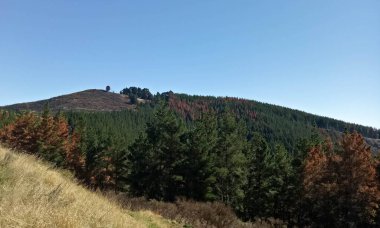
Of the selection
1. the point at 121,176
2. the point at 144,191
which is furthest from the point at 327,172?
the point at 121,176

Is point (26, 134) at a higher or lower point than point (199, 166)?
higher

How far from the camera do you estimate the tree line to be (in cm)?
3962

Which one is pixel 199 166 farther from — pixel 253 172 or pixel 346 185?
pixel 346 185

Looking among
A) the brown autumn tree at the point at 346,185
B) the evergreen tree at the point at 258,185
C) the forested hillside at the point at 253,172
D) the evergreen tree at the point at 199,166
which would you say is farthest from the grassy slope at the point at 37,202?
the evergreen tree at the point at 258,185

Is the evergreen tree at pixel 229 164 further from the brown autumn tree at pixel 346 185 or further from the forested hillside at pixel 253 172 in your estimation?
the brown autumn tree at pixel 346 185

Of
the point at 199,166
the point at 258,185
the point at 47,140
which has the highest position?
the point at 47,140

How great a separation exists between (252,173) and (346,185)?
13.0 meters

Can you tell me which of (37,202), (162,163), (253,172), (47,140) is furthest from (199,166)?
(37,202)

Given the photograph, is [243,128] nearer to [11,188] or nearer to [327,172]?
[327,172]

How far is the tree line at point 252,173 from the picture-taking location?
39625 mm

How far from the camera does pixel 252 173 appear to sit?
49781 mm

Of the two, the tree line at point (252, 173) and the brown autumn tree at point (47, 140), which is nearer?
the tree line at point (252, 173)

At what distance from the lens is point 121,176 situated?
5825cm

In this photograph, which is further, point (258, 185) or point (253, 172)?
point (253, 172)
